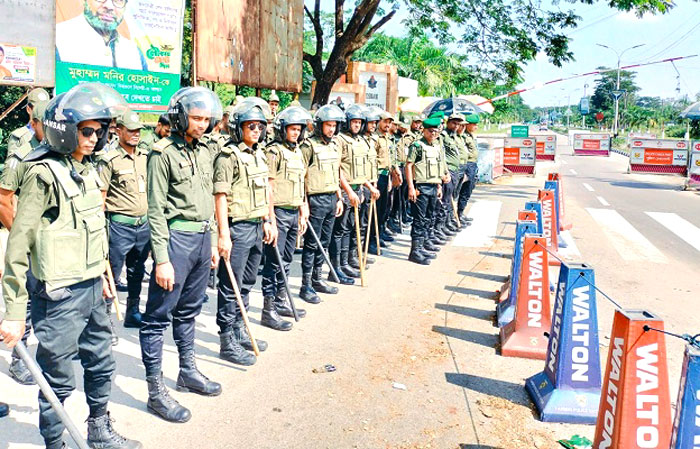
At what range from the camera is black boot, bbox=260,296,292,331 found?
6242 millimetres

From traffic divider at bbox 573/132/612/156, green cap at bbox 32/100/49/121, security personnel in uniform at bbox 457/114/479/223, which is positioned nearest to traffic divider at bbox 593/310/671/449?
green cap at bbox 32/100/49/121

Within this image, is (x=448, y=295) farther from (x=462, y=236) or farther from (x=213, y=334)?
(x=462, y=236)

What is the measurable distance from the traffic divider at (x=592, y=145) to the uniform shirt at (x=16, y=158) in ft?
130

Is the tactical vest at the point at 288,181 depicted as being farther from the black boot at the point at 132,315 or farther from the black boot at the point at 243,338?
the black boot at the point at 132,315

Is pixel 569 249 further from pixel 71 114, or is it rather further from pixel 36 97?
pixel 71 114

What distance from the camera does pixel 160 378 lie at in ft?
14.4

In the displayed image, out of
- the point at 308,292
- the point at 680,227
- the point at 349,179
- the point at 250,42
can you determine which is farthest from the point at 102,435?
the point at 680,227

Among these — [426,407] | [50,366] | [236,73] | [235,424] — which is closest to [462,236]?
[236,73]

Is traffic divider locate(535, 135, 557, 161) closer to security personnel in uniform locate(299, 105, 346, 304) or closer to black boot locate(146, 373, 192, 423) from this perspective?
security personnel in uniform locate(299, 105, 346, 304)

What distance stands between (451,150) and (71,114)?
867 centimetres

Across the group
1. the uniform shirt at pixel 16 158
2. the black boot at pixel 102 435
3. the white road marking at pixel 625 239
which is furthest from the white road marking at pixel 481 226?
the black boot at pixel 102 435

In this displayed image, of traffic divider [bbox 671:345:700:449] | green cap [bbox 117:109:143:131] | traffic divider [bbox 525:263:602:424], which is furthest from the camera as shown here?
green cap [bbox 117:109:143:131]

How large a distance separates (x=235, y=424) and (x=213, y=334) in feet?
6.43

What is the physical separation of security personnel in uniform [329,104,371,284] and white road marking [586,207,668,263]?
467 centimetres
